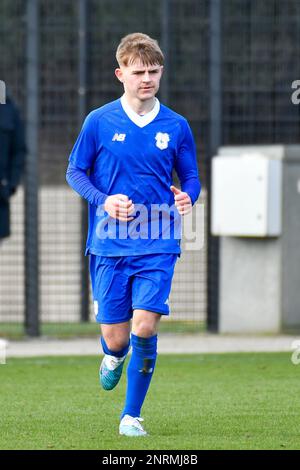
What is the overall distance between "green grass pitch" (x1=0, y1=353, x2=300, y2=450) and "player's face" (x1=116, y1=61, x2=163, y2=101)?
170cm

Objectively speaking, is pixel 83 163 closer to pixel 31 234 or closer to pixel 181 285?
pixel 31 234

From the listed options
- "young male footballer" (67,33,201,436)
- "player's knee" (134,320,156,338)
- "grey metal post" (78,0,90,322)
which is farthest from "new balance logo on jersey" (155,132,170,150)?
"grey metal post" (78,0,90,322)

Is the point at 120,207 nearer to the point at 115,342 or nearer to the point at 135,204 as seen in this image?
the point at 135,204

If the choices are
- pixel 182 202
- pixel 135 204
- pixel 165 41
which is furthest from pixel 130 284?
pixel 165 41

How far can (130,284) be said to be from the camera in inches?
272

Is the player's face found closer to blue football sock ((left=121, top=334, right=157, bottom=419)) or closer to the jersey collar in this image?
the jersey collar

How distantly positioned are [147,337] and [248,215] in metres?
6.22

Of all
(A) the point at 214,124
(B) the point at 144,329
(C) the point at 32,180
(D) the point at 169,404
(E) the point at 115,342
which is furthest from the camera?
(A) the point at 214,124

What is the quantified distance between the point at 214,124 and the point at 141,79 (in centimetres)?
672

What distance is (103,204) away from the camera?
6.79 m

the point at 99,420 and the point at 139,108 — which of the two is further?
the point at 99,420
